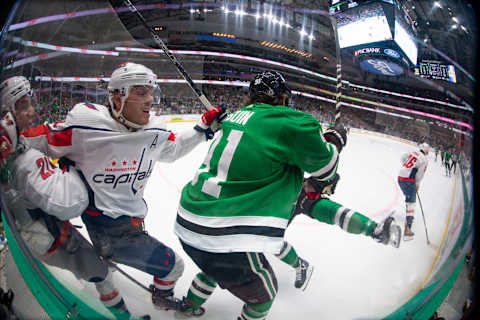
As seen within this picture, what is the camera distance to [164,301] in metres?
0.95

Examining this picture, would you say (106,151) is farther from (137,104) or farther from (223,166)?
(223,166)

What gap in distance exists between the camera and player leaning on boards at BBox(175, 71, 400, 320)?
0.79 metres

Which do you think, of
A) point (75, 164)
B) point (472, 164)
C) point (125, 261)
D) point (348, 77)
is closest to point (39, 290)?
point (125, 261)

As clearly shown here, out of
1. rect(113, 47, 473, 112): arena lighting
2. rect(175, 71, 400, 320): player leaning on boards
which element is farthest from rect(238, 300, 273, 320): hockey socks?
rect(113, 47, 473, 112): arena lighting

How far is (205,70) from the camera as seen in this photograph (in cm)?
108

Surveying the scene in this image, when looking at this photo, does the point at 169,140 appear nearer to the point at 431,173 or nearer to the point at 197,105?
the point at 197,105

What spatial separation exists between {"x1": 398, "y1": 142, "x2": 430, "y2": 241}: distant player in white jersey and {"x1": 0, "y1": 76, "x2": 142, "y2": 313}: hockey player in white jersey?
1073mm

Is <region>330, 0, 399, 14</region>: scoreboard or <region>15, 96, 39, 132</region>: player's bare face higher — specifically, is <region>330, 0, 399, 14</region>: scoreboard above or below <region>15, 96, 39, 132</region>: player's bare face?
above

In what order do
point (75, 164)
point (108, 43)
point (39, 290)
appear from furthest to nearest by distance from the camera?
point (39, 290) < point (108, 43) < point (75, 164)

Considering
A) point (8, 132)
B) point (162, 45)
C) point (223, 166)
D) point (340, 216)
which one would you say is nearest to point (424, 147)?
point (340, 216)

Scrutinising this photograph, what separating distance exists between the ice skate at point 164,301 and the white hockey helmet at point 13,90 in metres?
0.81

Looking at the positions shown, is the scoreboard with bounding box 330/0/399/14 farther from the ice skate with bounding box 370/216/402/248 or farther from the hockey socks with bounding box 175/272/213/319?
the hockey socks with bounding box 175/272/213/319

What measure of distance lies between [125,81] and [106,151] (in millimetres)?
255

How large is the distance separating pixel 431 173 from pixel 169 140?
1.01 m
